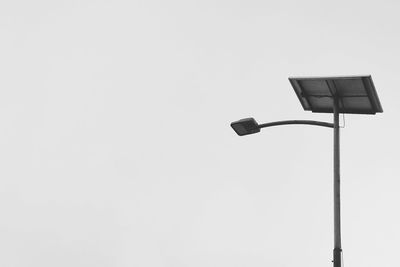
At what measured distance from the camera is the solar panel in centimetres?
980

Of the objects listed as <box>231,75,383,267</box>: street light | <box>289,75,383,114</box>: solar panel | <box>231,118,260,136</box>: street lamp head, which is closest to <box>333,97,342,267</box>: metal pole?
<box>231,75,383,267</box>: street light

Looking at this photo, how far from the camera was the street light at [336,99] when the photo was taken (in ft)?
31.8

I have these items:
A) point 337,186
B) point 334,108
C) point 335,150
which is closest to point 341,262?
point 337,186

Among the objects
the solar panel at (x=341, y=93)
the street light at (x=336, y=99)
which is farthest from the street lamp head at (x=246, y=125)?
the solar panel at (x=341, y=93)

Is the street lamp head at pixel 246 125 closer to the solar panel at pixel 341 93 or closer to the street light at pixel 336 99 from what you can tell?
the street light at pixel 336 99

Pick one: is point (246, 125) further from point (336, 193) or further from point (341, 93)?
point (336, 193)

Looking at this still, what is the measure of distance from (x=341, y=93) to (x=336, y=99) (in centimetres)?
18

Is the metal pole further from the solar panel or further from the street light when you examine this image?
the solar panel

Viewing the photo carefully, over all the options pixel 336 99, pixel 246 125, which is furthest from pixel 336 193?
pixel 246 125

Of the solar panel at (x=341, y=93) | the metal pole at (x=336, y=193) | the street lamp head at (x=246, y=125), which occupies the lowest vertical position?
the metal pole at (x=336, y=193)

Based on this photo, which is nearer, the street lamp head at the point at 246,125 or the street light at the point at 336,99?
the street light at the point at 336,99

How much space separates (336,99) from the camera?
10.4 meters

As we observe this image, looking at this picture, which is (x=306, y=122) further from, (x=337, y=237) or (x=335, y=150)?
(x=337, y=237)

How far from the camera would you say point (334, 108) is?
34.2 ft
